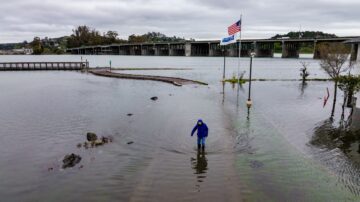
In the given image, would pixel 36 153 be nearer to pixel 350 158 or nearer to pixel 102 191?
pixel 102 191

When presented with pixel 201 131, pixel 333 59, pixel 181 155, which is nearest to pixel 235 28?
pixel 333 59

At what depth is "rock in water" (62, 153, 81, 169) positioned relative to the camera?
1514 cm

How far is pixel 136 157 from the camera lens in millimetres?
16047

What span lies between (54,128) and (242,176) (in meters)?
14.5

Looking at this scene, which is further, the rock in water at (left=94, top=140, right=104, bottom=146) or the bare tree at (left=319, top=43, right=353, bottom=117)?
the bare tree at (left=319, top=43, right=353, bottom=117)

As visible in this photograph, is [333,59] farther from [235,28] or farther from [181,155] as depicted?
[181,155]

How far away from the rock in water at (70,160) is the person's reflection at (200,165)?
549 cm

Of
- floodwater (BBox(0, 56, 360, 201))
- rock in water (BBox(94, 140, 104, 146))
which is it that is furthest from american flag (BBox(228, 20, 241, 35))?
rock in water (BBox(94, 140, 104, 146))

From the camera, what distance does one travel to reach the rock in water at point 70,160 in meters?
15.1

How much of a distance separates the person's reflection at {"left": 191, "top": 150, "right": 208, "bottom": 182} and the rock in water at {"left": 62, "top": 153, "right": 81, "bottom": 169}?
5.49m

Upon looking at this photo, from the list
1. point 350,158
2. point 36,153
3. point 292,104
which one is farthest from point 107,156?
point 292,104

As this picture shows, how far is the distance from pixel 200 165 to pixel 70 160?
6095 mm

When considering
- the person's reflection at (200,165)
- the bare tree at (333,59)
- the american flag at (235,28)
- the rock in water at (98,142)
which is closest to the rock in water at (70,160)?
the rock in water at (98,142)

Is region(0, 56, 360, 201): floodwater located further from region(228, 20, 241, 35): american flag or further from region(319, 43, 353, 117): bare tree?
region(228, 20, 241, 35): american flag
